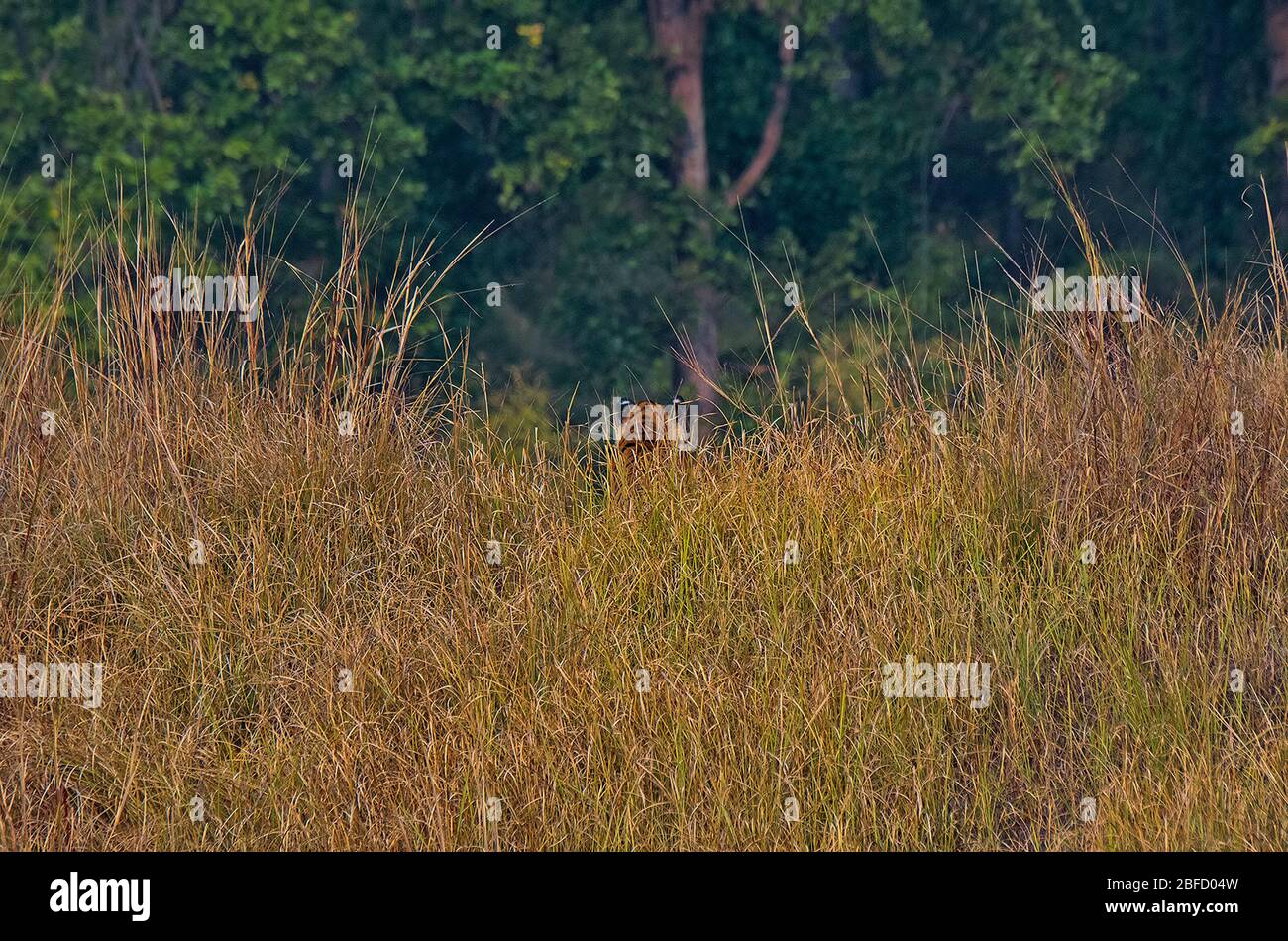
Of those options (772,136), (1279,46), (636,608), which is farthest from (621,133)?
(636,608)

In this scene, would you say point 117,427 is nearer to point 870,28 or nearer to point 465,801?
point 465,801

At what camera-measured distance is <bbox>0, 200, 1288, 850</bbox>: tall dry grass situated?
3.00 meters

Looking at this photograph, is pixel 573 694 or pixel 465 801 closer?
pixel 465 801

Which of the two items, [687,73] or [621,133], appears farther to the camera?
[687,73]

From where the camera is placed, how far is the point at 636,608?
3.53m

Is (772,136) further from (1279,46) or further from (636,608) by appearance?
(636,608)

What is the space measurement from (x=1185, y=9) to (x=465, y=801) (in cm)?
1196

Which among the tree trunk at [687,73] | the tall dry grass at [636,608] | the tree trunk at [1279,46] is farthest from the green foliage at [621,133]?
the tall dry grass at [636,608]

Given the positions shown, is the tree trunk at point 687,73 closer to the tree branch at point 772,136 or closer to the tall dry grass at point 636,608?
the tree branch at point 772,136

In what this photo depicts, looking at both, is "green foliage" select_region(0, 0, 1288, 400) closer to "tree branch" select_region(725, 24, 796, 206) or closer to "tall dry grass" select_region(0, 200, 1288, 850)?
"tree branch" select_region(725, 24, 796, 206)

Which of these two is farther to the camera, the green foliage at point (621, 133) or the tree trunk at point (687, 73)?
the tree trunk at point (687, 73)

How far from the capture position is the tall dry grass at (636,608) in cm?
300

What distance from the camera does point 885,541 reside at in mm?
3551
